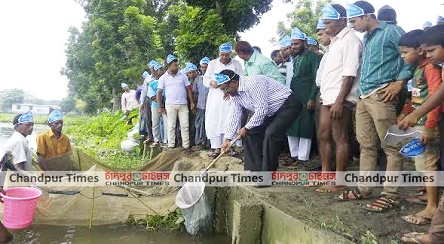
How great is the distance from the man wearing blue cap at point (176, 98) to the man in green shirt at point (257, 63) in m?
1.82

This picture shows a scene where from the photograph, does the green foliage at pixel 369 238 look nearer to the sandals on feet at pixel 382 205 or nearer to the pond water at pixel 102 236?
the sandals on feet at pixel 382 205

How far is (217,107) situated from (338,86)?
8.77ft

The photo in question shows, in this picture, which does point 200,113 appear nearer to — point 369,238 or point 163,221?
point 163,221

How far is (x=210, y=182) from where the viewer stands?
468 cm

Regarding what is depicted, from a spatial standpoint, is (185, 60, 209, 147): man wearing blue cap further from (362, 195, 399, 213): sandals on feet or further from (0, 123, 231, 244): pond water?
(362, 195, 399, 213): sandals on feet

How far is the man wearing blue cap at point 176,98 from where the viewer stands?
6988 mm

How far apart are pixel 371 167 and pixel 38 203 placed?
369 centimetres

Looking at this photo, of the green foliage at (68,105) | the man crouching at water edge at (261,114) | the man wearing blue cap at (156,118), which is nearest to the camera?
the man crouching at water edge at (261,114)

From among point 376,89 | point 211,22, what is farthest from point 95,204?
point 211,22

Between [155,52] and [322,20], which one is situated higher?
[155,52]

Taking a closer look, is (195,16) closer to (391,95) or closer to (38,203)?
(38,203)

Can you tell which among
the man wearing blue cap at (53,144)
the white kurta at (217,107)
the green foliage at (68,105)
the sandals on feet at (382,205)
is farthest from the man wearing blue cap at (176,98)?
the green foliage at (68,105)

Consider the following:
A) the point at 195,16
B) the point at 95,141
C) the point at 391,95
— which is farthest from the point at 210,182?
the point at 95,141

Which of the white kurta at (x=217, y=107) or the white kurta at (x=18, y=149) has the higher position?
the white kurta at (x=217, y=107)
